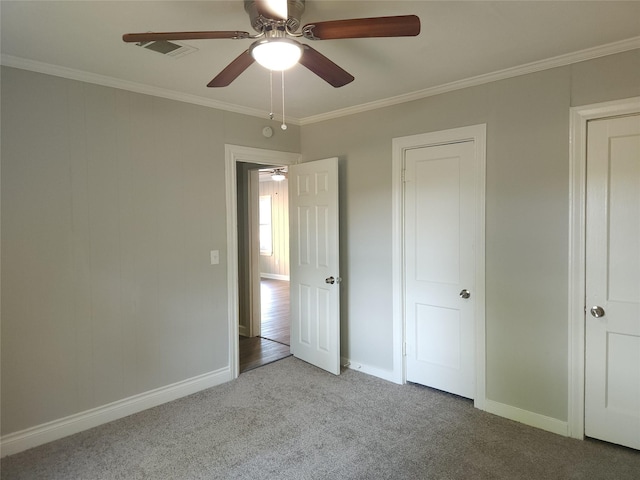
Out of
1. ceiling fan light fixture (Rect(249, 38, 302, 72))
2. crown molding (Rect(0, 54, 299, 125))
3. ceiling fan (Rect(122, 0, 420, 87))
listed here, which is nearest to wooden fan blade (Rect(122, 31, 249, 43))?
ceiling fan (Rect(122, 0, 420, 87))

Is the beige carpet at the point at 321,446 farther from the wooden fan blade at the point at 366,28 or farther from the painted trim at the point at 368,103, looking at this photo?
the painted trim at the point at 368,103

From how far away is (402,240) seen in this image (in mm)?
3301

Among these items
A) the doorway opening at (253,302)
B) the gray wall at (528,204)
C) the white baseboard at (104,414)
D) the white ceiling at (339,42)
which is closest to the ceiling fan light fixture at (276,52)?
the white ceiling at (339,42)

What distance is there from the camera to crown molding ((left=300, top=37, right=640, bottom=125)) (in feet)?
7.47

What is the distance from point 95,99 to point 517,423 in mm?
3741

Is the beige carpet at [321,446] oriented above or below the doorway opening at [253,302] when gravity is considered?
below

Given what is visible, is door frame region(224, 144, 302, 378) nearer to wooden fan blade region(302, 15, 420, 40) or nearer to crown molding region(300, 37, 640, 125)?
crown molding region(300, 37, 640, 125)

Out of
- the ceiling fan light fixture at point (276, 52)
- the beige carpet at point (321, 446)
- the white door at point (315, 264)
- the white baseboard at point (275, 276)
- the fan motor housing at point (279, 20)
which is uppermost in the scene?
the fan motor housing at point (279, 20)

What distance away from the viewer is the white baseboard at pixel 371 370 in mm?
3436

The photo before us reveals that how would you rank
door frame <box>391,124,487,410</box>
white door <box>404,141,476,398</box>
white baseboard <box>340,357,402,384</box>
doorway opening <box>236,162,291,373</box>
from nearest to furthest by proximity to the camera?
door frame <box>391,124,487,410</box> < white door <box>404,141,476,398</box> < white baseboard <box>340,357,402,384</box> < doorway opening <box>236,162,291,373</box>

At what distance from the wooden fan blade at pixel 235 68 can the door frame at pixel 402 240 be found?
169 centimetres

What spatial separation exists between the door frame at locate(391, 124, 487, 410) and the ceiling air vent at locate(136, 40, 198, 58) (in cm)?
178

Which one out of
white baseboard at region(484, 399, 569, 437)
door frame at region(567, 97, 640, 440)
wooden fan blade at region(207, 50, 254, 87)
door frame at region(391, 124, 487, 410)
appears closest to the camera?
wooden fan blade at region(207, 50, 254, 87)

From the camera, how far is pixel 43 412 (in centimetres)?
254
